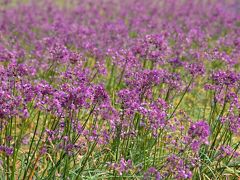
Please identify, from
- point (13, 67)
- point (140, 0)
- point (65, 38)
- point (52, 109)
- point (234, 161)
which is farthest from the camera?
point (140, 0)

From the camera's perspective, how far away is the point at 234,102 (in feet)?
16.5

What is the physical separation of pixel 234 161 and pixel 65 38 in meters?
4.74

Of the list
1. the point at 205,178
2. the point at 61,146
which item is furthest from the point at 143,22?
the point at 61,146

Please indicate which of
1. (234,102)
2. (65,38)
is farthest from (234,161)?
(65,38)

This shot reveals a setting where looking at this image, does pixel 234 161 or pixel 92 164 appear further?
pixel 234 161

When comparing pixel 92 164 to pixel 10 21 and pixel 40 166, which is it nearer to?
pixel 40 166

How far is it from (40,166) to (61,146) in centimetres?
132

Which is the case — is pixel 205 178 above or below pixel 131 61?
below

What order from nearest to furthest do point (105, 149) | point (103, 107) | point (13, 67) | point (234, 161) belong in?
point (103, 107) → point (13, 67) → point (105, 149) → point (234, 161)

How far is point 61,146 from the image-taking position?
4277 millimetres

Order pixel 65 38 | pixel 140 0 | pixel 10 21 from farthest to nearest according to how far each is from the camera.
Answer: pixel 140 0 → pixel 10 21 → pixel 65 38

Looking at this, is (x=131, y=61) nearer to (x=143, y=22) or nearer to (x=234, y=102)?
(x=234, y=102)

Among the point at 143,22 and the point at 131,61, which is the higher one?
the point at 131,61

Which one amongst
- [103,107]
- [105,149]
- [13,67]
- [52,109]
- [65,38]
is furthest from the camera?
[65,38]
